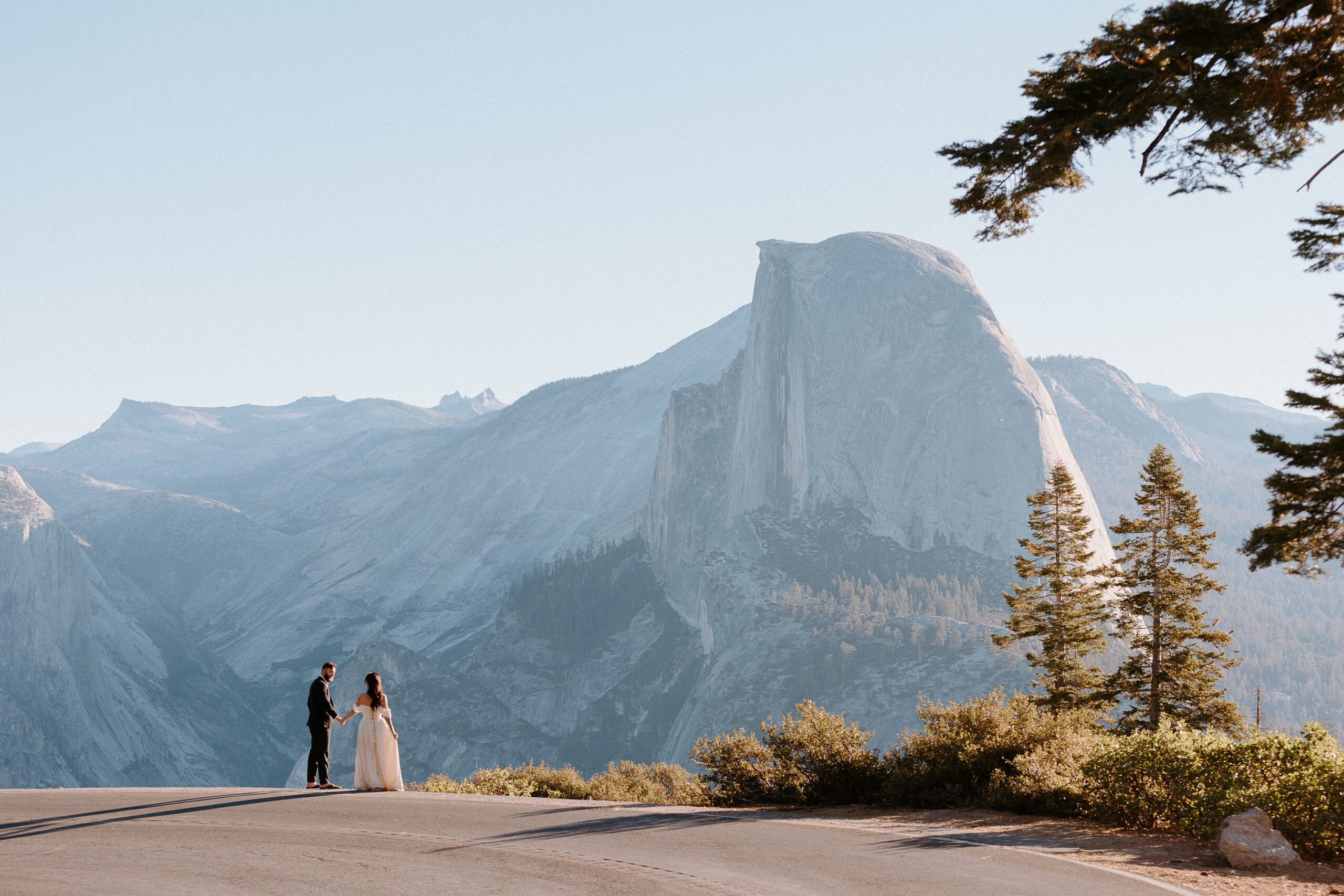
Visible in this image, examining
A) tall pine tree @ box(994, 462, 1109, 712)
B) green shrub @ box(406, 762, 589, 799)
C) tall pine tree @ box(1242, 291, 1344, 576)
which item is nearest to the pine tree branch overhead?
tall pine tree @ box(1242, 291, 1344, 576)

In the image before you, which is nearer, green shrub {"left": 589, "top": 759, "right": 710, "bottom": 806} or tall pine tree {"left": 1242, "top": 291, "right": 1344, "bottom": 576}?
tall pine tree {"left": 1242, "top": 291, "right": 1344, "bottom": 576}

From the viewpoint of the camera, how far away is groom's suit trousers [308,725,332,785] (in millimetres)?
19281

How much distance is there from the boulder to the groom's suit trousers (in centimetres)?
1395

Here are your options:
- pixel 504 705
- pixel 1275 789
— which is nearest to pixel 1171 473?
pixel 1275 789

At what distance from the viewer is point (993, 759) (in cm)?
1861

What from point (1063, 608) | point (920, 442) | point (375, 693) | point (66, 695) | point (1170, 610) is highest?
point (920, 442)

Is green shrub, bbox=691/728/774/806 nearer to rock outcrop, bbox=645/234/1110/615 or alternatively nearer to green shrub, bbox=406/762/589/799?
green shrub, bbox=406/762/589/799

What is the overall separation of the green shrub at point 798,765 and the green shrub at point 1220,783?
450 centimetres

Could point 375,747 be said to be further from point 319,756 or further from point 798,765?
point 798,765

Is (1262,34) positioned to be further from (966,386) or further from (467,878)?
(966,386)

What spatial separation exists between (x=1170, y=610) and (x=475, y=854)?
25021 mm

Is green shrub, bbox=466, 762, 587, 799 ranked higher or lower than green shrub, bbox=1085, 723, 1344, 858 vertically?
lower

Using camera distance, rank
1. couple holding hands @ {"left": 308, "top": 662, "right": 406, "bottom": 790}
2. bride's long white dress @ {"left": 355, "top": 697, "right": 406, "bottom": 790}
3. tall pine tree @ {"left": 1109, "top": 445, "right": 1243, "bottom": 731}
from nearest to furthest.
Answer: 1. couple holding hands @ {"left": 308, "top": 662, "right": 406, "bottom": 790}
2. bride's long white dress @ {"left": 355, "top": 697, "right": 406, "bottom": 790}
3. tall pine tree @ {"left": 1109, "top": 445, "right": 1243, "bottom": 731}

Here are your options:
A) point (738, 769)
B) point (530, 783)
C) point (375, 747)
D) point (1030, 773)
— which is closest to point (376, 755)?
point (375, 747)
